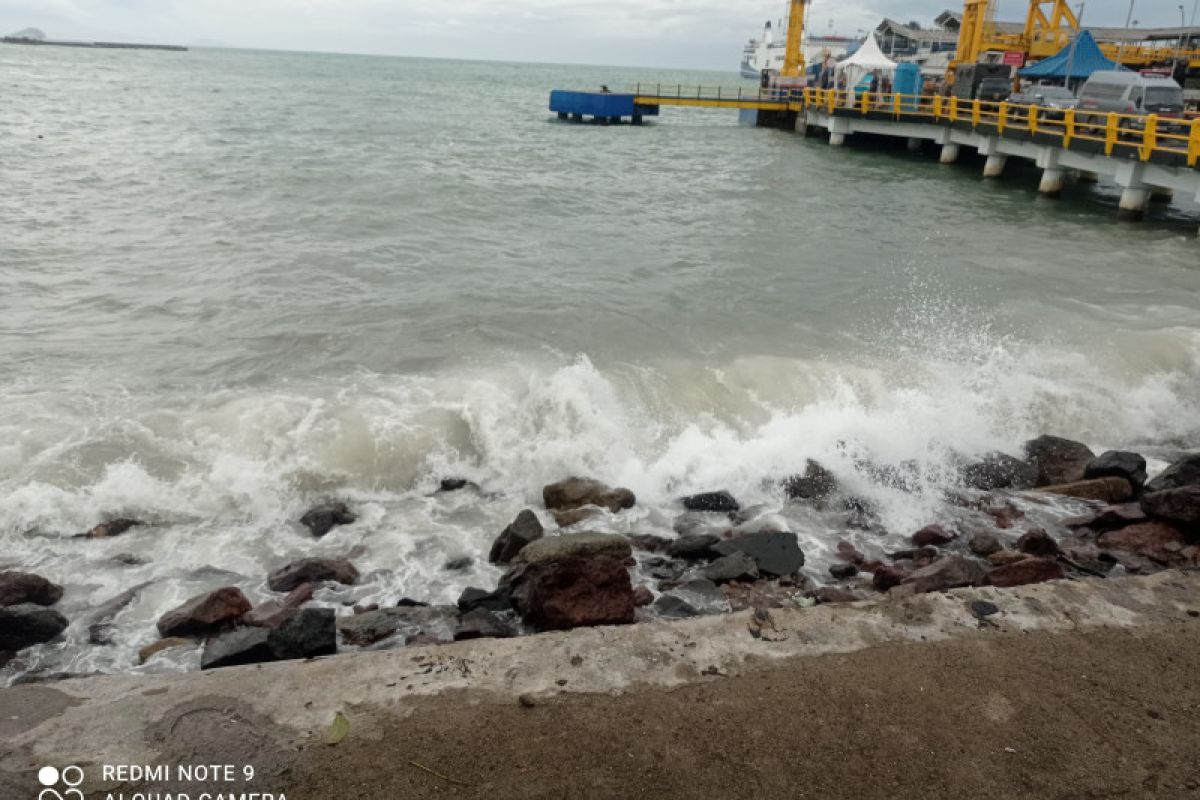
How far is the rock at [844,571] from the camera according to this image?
269 inches

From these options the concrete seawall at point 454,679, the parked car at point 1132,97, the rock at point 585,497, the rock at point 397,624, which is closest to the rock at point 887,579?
the concrete seawall at point 454,679

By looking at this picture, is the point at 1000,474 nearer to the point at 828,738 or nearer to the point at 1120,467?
the point at 1120,467

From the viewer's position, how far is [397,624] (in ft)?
19.6

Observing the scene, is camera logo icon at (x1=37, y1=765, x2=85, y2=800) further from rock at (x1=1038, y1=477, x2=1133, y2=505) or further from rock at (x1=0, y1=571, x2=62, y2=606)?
rock at (x1=1038, y1=477, x2=1133, y2=505)

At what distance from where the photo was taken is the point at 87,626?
240 inches

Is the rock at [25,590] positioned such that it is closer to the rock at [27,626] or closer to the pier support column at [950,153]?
the rock at [27,626]

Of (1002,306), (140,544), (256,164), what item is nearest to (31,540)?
(140,544)

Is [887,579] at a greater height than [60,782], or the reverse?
[60,782]

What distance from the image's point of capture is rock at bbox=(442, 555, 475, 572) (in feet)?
23.2

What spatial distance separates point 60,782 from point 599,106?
182ft

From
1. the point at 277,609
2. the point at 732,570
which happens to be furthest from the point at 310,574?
the point at 732,570

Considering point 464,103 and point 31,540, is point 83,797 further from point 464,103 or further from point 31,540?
point 464,103

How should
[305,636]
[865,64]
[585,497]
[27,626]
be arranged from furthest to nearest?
[865,64], [585,497], [27,626], [305,636]

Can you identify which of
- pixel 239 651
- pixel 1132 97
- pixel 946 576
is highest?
pixel 1132 97
